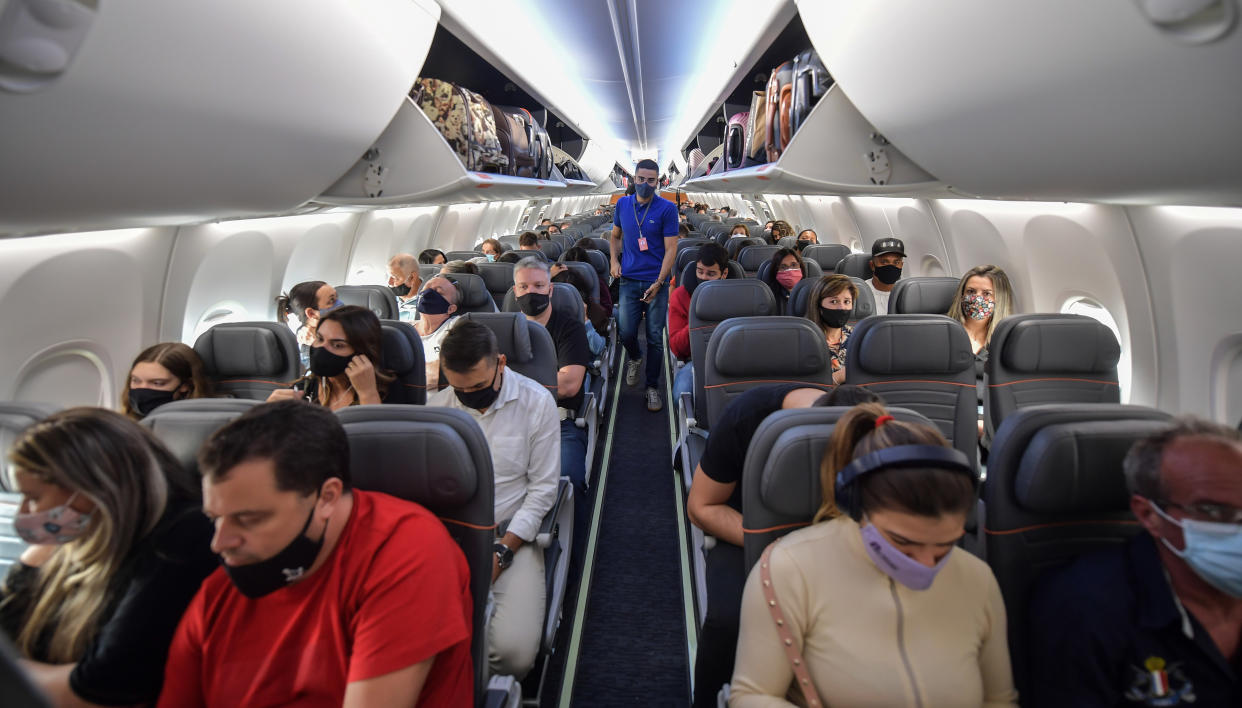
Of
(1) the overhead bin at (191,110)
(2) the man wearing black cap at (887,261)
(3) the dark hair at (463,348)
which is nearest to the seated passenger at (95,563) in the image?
(1) the overhead bin at (191,110)

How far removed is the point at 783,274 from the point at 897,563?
417 cm

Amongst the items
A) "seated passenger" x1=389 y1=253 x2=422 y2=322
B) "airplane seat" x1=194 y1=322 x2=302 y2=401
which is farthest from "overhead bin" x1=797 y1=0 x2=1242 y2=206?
"seated passenger" x1=389 y1=253 x2=422 y2=322

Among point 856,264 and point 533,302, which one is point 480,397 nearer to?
point 533,302

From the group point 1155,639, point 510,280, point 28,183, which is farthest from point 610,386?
point 1155,639

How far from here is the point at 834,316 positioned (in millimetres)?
3922

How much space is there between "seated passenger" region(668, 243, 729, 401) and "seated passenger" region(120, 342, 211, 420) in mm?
2905

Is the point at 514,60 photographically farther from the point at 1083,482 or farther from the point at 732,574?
the point at 1083,482

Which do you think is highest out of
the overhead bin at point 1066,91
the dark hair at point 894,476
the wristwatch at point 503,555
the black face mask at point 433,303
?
the overhead bin at point 1066,91

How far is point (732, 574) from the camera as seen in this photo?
2.29 m

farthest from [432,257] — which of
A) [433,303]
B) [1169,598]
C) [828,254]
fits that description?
[1169,598]

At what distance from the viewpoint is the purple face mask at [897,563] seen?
141 cm

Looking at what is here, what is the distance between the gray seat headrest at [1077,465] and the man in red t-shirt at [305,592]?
1.47 metres

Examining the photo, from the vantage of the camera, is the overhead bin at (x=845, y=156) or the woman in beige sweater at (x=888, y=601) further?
the overhead bin at (x=845, y=156)

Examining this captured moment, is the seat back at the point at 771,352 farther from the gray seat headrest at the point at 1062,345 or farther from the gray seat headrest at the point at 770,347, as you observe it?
the gray seat headrest at the point at 1062,345
